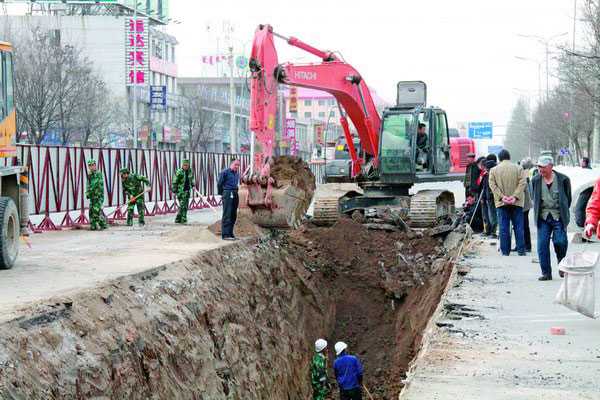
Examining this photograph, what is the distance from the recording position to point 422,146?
2280 centimetres

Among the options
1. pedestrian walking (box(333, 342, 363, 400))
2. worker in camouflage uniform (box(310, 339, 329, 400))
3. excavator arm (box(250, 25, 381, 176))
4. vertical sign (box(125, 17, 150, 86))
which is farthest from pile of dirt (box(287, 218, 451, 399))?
vertical sign (box(125, 17, 150, 86))

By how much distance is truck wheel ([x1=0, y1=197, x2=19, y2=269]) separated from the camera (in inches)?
512

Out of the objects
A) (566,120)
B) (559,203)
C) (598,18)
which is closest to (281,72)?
(559,203)

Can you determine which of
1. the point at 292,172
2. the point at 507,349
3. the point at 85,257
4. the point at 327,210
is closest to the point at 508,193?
the point at 292,172

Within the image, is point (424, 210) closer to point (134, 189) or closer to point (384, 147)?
point (384, 147)

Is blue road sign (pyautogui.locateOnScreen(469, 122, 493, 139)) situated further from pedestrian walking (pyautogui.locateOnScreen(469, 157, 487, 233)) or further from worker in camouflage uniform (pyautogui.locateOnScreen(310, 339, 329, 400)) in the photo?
A: worker in camouflage uniform (pyautogui.locateOnScreen(310, 339, 329, 400))

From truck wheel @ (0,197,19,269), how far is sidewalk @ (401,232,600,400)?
5953 millimetres

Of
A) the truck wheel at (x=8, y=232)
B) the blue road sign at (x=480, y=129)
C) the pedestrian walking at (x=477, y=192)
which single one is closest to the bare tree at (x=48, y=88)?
the pedestrian walking at (x=477, y=192)

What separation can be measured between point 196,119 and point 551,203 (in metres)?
55.0

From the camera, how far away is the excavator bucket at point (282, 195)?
18578 mm

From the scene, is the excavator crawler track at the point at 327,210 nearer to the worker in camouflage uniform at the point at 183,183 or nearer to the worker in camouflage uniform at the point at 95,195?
the worker in camouflage uniform at the point at 183,183

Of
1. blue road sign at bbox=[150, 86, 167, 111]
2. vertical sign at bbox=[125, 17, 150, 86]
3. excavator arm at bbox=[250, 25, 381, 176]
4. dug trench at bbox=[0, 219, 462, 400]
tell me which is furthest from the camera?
vertical sign at bbox=[125, 17, 150, 86]

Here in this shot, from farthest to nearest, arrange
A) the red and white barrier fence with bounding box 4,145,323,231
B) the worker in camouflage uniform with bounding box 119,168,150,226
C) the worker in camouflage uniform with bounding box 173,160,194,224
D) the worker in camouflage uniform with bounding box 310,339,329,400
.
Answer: the worker in camouflage uniform with bounding box 173,160,194,224 → the worker in camouflage uniform with bounding box 119,168,150,226 → the red and white barrier fence with bounding box 4,145,323,231 → the worker in camouflage uniform with bounding box 310,339,329,400

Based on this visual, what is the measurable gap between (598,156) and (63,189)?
25860mm
